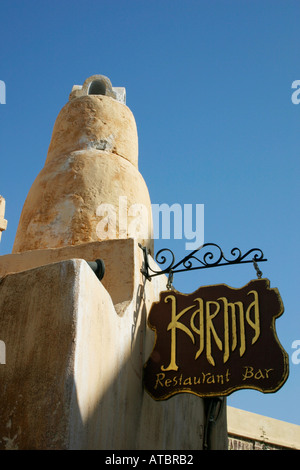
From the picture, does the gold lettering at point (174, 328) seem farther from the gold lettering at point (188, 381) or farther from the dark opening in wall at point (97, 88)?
the dark opening in wall at point (97, 88)

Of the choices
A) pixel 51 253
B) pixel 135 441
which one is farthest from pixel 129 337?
pixel 51 253

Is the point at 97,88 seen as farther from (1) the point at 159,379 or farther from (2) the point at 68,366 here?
(2) the point at 68,366

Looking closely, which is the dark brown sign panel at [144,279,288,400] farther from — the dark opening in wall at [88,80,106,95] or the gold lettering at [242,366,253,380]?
the dark opening in wall at [88,80,106,95]

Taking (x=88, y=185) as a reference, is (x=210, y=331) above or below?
below

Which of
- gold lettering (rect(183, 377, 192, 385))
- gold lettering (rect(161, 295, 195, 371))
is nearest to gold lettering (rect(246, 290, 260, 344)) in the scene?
gold lettering (rect(161, 295, 195, 371))

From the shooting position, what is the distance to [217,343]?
4.93 meters

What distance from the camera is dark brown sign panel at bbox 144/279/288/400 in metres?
4.67

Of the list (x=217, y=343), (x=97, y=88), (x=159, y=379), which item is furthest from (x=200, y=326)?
(x=97, y=88)

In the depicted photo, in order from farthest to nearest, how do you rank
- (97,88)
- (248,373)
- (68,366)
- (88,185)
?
(97,88) < (88,185) < (248,373) < (68,366)

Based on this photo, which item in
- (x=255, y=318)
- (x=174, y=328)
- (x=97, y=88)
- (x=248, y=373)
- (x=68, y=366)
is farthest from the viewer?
(x=97, y=88)

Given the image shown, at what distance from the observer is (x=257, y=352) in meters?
4.76

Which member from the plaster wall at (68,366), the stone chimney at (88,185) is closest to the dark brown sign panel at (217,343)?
the plaster wall at (68,366)

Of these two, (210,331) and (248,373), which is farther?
(210,331)

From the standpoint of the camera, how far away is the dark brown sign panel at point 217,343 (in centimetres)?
467
